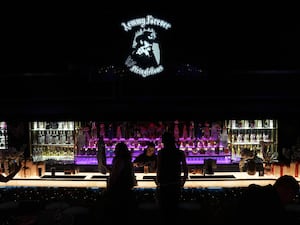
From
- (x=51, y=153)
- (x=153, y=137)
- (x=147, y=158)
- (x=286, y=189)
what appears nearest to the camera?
(x=286, y=189)

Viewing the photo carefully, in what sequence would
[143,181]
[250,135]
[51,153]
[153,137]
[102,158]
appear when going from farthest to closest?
[51,153] → [250,135] → [153,137] → [102,158] → [143,181]

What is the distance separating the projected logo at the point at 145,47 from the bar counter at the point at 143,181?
7.97ft

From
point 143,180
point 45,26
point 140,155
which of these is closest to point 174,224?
point 143,180

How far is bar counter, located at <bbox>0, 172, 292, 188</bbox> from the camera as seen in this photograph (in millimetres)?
7641

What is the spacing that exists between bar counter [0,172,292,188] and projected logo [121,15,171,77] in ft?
7.97

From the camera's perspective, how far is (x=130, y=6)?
9055 millimetres

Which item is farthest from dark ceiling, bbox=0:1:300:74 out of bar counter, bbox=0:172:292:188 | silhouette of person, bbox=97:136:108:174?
bar counter, bbox=0:172:292:188

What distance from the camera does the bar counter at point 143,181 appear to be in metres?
7.64

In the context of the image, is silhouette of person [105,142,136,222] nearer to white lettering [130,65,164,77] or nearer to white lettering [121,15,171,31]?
white lettering [130,65,164,77]

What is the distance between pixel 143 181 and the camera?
775 centimetres

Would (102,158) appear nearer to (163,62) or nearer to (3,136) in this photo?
(163,62)

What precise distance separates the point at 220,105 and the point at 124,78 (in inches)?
87.3

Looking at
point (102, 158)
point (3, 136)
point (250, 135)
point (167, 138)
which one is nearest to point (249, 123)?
point (250, 135)

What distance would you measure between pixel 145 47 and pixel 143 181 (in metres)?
3.01
